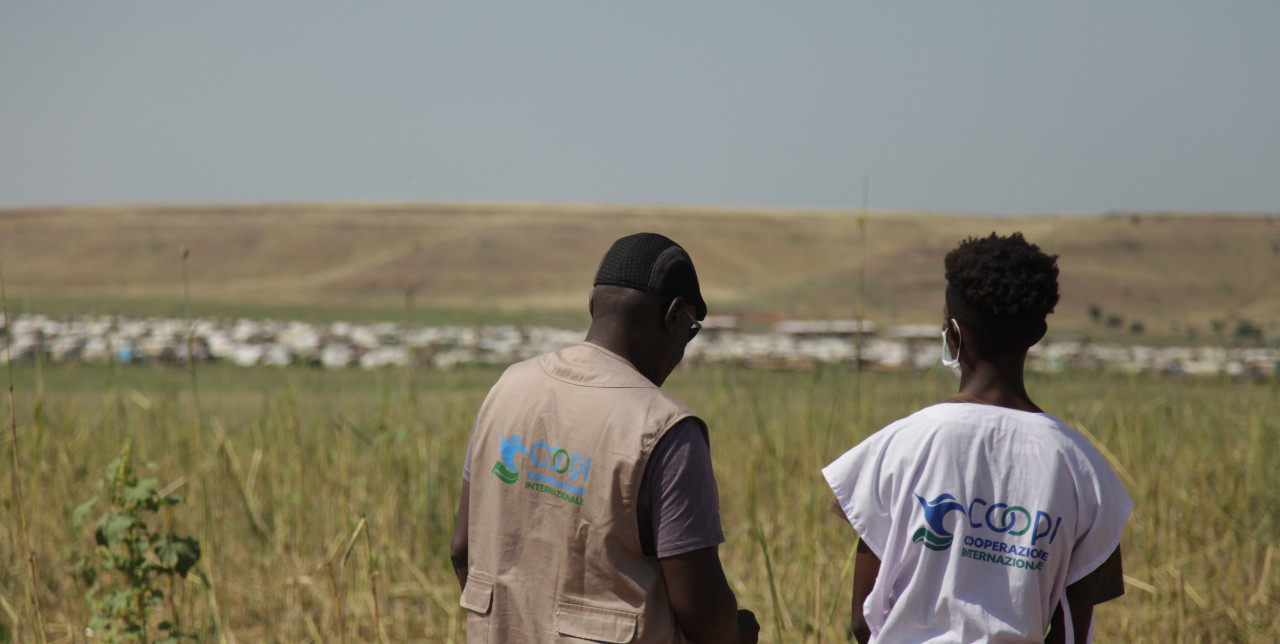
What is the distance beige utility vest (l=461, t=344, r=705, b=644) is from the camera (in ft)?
5.69

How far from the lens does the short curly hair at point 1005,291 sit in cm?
185

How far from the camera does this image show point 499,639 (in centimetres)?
190

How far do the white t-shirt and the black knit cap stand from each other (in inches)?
19.7

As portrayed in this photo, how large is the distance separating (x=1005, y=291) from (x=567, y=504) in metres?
0.96

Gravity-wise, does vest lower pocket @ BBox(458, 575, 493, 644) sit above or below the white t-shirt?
below

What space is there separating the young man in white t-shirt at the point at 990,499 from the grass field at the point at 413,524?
130cm

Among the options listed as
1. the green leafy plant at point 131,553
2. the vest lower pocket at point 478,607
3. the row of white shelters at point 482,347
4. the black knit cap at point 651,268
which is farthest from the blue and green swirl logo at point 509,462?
the row of white shelters at point 482,347

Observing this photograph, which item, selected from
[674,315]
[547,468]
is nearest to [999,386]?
[674,315]

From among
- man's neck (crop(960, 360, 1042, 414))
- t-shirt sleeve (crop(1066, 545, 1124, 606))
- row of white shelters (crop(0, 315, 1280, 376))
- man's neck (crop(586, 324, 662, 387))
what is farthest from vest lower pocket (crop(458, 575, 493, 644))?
row of white shelters (crop(0, 315, 1280, 376))

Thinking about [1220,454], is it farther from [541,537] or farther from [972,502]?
[541,537]

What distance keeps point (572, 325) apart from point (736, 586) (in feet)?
73.0

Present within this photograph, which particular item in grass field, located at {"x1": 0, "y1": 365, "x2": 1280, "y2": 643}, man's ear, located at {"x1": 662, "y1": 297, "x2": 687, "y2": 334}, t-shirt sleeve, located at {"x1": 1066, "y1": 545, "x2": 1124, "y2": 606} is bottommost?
grass field, located at {"x1": 0, "y1": 365, "x2": 1280, "y2": 643}

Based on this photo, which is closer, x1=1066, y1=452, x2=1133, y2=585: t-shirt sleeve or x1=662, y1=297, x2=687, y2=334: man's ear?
x1=1066, y1=452, x2=1133, y2=585: t-shirt sleeve

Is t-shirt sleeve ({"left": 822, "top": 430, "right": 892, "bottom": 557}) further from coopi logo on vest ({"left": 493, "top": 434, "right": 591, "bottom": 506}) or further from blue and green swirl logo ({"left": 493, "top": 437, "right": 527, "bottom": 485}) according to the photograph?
blue and green swirl logo ({"left": 493, "top": 437, "right": 527, "bottom": 485})
